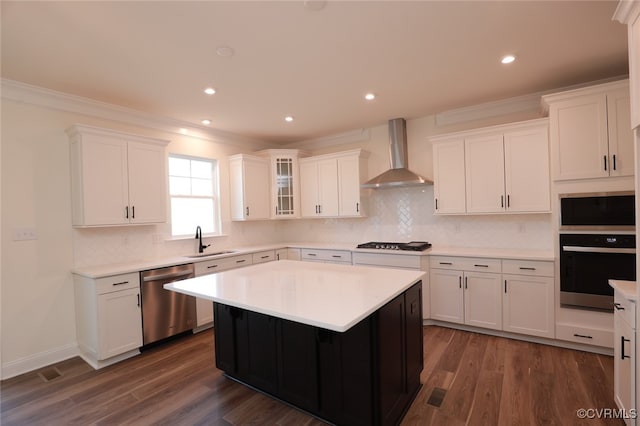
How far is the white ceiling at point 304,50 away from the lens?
1939mm

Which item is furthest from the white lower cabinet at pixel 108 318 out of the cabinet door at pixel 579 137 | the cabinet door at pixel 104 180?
the cabinet door at pixel 579 137

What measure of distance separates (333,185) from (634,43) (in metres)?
3.46

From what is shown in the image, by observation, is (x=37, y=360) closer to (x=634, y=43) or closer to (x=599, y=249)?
(x=634, y=43)

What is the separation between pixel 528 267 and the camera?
122 inches

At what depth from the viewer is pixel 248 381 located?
2420 millimetres

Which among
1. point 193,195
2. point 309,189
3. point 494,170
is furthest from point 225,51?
point 494,170

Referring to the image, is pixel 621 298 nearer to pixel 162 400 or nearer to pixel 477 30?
pixel 477 30

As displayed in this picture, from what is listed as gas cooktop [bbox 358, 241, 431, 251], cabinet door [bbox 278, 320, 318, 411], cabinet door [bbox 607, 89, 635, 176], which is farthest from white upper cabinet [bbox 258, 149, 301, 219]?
cabinet door [bbox 607, 89, 635, 176]

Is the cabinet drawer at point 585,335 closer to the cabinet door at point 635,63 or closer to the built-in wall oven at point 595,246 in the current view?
the built-in wall oven at point 595,246

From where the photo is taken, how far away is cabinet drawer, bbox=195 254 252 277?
3.69 meters

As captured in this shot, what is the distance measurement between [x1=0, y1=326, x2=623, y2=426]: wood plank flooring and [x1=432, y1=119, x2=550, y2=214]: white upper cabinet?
5.00ft

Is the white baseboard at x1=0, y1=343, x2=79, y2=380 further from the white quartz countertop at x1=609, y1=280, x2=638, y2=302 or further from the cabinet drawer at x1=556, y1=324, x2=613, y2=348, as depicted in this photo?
the cabinet drawer at x1=556, y1=324, x2=613, y2=348

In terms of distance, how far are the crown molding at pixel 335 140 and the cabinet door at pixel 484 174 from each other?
163 centimetres

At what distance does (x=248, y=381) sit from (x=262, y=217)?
285cm
